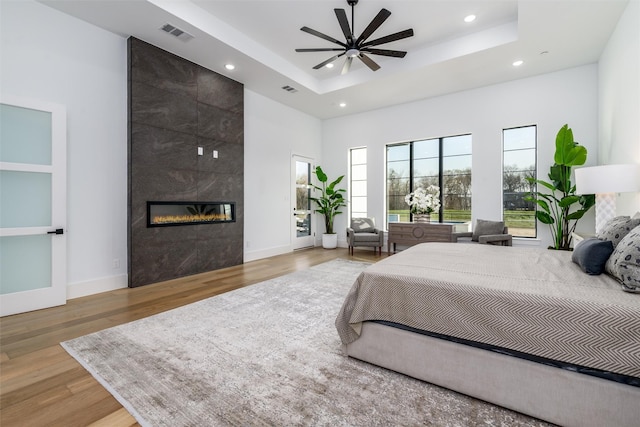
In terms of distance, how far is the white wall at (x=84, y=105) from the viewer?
322 centimetres

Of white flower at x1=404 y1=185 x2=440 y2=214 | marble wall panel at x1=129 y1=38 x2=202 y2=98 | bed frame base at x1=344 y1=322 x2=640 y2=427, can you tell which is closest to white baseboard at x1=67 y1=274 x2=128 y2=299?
marble wall panel at x1=129 y1=38 x2=202 y2=98

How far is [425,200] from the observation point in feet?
20.0

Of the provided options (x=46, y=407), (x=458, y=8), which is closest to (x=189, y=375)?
(x=46, y=407)

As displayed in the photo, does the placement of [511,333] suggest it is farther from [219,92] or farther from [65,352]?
[219,92]

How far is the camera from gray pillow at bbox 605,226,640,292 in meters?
1.49

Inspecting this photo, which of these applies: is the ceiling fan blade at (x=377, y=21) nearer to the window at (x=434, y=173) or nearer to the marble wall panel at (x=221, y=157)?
the marble wall panel at (x=221, y=157)

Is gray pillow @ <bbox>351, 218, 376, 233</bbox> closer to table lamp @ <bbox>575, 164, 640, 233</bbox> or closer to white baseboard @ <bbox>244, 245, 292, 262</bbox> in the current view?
white baseboard @ <bbox>244, 245, 292, 262</bbox>

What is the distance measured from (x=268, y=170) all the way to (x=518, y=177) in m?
4.99

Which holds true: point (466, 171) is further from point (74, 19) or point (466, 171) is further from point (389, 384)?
point (74, 19)

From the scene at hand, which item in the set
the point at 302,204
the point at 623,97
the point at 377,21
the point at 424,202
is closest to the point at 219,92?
the point at 377,21

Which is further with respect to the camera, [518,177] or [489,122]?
[489,122]

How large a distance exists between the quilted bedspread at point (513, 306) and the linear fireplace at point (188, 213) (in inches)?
135

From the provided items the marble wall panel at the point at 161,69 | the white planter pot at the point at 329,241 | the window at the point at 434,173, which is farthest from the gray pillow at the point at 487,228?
the marble wall panel at the point at 161,69

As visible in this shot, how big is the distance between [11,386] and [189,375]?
110 cm
